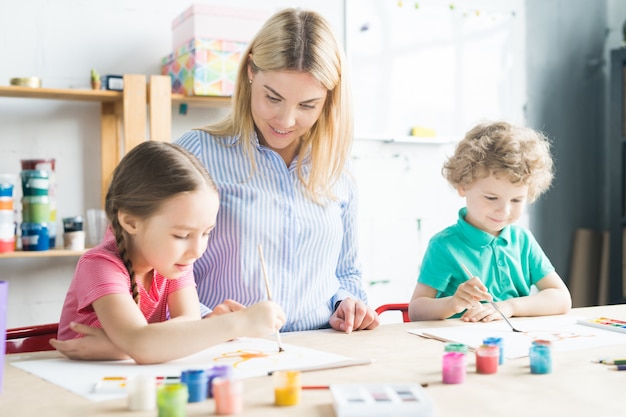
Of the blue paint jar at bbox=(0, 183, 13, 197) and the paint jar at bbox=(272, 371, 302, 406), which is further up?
the blue paint jar at bbox=(0, 183, 13, 197)

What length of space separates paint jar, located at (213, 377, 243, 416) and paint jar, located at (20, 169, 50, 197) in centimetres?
192

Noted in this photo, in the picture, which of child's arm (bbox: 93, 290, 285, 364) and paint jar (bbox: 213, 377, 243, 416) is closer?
paint jar (bbox: 213, 377, 243, 416)

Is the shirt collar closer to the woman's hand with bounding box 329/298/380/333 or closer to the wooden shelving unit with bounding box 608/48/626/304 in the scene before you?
the woman's hand with bounding box 329/298/380/333

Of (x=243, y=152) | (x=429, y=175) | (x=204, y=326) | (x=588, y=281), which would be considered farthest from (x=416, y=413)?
(x=588, y=281)

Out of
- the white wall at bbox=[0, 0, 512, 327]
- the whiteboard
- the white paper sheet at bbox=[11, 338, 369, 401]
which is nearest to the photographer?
the white paper sheet at bbox=[11, 338, 369, 401]

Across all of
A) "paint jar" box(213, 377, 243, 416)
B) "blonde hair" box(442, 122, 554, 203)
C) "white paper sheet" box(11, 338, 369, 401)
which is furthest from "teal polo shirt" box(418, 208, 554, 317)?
"paint jar" box(213, 377, 243, 416)

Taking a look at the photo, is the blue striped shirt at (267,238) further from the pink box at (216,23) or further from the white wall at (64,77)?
the white wall at (64,77)

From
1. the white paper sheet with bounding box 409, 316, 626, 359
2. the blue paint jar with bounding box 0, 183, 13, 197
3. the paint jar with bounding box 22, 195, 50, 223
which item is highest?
the blue paint jar with bounding box 0, 183, 13, 197

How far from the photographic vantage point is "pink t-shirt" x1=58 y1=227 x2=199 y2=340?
1192mm

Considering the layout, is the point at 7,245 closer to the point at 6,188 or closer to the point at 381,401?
the point at 6,188

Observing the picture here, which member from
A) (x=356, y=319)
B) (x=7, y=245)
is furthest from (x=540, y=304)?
(x=7, y=245)

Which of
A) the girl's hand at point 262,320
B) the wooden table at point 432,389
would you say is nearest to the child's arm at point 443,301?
the wooden table at point 432,389

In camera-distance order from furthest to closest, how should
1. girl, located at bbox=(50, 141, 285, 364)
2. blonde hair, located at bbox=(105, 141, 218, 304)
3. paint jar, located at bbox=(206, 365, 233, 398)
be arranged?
blonde hair, located at bbox=(105, 141, 218, 304) → girl, located at bbox=(50, 141, 285, 364) → paint jar, located at bbox=(206, 365, 233, 398)

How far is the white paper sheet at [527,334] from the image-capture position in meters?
1.29
